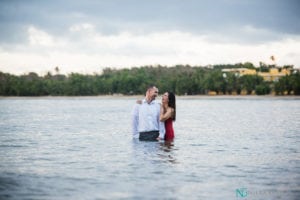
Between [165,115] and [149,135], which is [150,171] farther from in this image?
[149,135]

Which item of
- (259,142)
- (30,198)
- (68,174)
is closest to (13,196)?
(30,198)

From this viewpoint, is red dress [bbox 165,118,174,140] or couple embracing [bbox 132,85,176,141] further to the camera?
red dress [bbox 165,118,174,140]

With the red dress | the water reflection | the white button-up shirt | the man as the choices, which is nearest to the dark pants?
the man

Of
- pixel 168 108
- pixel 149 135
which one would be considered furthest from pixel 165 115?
pixel 149 135

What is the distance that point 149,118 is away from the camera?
1457 cm

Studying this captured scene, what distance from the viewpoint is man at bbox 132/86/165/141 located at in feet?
47.2

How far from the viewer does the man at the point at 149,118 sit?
14.4 meters

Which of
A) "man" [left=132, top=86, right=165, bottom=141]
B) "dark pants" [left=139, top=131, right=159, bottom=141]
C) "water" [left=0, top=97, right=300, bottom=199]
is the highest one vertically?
"man" [left=132, top=86, right=165, bottom=141]

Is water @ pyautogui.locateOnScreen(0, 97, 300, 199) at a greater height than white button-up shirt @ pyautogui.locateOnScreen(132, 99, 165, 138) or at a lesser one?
lesser

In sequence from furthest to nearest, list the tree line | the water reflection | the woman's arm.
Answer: the tree line → the woman's arm → the water reflection

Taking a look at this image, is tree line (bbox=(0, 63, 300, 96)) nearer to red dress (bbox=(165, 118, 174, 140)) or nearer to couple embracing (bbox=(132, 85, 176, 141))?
red dress (bbox=(165, 118, 174, 140))

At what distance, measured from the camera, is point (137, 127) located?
15555 millimetres

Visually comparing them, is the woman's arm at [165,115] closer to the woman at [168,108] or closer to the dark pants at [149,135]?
the woman at [168,108]

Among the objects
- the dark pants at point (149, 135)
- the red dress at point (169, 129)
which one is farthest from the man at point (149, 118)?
A: the red dress at point (169, 129)
